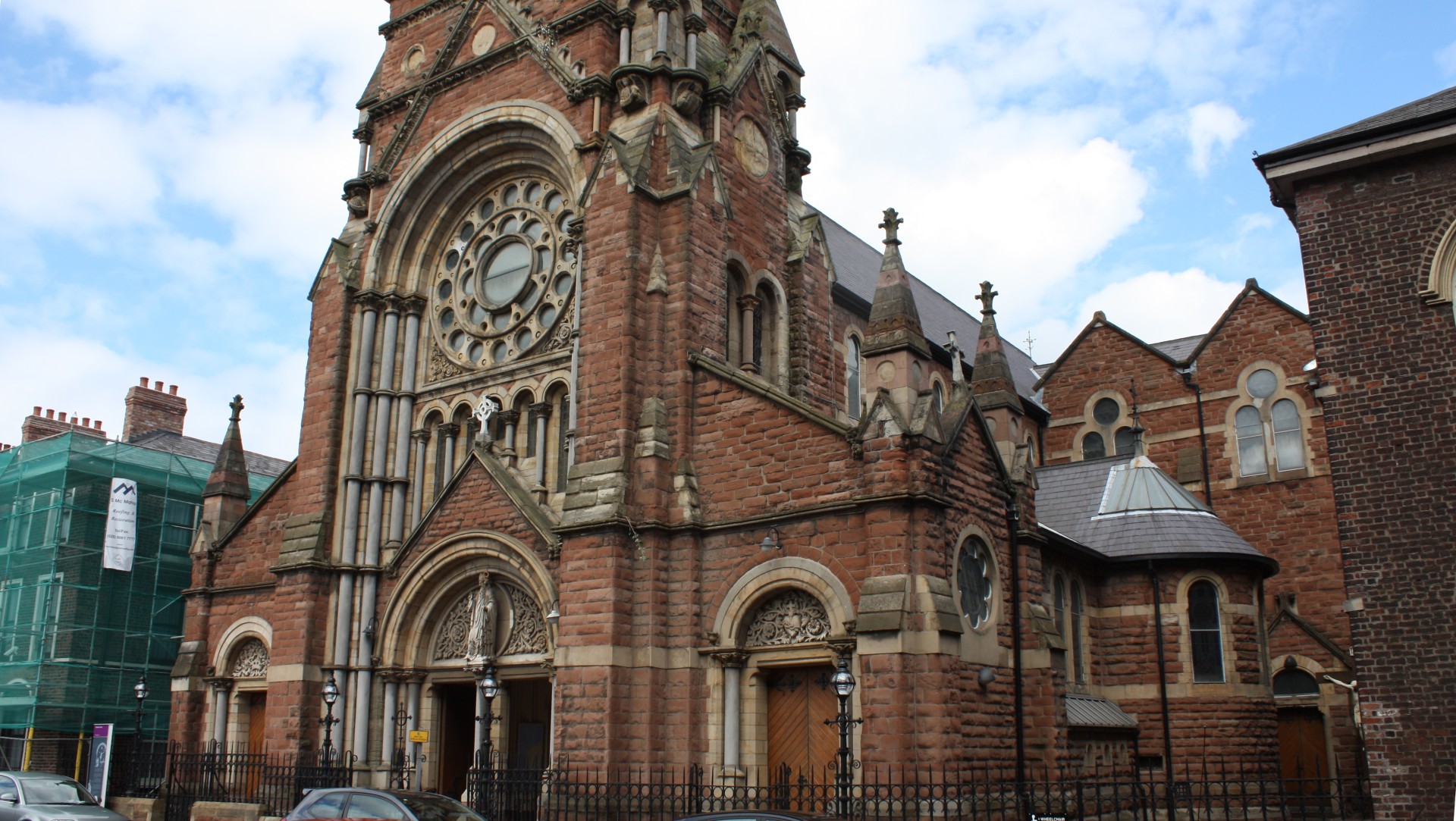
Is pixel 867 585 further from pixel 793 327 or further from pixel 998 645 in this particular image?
pixel 793 327

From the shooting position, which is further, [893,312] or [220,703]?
[220,703]

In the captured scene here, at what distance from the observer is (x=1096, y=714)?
21.6 metres

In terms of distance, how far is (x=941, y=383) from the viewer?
103 ft

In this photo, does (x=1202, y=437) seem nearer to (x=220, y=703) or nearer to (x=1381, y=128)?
(x=1381, y=128)

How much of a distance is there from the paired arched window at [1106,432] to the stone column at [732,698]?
18705 millimetres

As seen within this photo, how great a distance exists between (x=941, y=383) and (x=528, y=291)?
1274cm

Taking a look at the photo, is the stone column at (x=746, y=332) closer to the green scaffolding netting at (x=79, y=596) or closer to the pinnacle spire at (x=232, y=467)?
the pinnacle spire at (x=232, y=467)

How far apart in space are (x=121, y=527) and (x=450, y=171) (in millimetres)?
13180

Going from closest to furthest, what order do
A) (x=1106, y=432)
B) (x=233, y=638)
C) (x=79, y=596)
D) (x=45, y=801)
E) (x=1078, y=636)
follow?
1. (x=45, y=801)
2. (x=1078, y=636)
3. (x=233, y=638)
4. (x=79, y=596)
5. (x=1106, y=432)

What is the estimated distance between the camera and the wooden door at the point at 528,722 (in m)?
20.7

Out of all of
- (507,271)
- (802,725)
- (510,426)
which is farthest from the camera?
(507,271)

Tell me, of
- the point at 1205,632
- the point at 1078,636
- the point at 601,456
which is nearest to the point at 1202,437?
the point at 1205,632

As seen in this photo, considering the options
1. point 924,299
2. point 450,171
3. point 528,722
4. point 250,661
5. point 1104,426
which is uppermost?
point 924,299

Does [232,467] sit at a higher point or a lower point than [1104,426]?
lower
